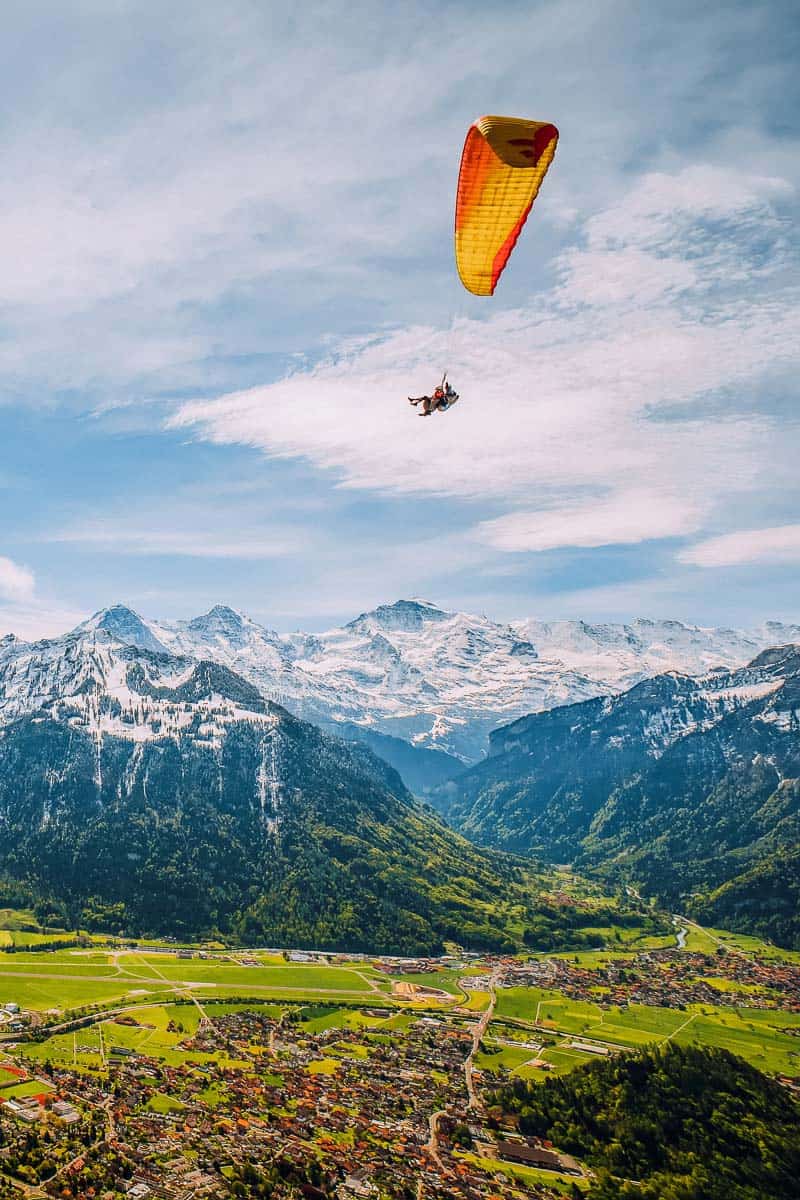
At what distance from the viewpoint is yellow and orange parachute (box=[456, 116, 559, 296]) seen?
160 feet

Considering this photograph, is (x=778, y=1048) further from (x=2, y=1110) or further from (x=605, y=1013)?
(x=2, y=1110)

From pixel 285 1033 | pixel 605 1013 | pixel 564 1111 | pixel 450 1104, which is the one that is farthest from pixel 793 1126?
pixel 285 1033

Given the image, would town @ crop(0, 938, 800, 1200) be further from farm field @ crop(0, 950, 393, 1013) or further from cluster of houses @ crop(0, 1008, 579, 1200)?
farm field @ crop(0, 950, 393, 1013)

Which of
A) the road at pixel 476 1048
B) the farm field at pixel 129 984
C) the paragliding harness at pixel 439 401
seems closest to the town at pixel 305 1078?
the road at pixel 476 1048

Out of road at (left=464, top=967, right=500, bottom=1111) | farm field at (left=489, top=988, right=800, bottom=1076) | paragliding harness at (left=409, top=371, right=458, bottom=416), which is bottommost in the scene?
farm field at (left=489, top=988, right=800, bottom=1076)

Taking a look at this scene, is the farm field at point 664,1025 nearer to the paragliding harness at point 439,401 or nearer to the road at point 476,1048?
the road at point 476,1048

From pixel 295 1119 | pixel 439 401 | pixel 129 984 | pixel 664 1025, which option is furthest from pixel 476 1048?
pixel 439 401

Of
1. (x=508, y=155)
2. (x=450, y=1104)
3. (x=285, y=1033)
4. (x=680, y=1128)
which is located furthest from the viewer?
(x=285, y=1033)

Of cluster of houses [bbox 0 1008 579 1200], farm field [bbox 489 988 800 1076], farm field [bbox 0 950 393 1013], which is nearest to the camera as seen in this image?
cluster of houses [bbox 0 1008 579 1200]

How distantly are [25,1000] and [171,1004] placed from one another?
28.8 metres

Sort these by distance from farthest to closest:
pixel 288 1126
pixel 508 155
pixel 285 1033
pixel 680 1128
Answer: pixel 285 1033, pixel 680 1128, pixel 288 1126, pixel 508 155

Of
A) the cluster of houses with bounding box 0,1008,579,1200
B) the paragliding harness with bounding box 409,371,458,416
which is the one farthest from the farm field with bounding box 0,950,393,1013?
the paragliding harness with bounding box 409,371,458,416

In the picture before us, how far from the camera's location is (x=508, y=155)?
49312 mm

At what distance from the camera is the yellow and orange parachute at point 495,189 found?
1918 inches
